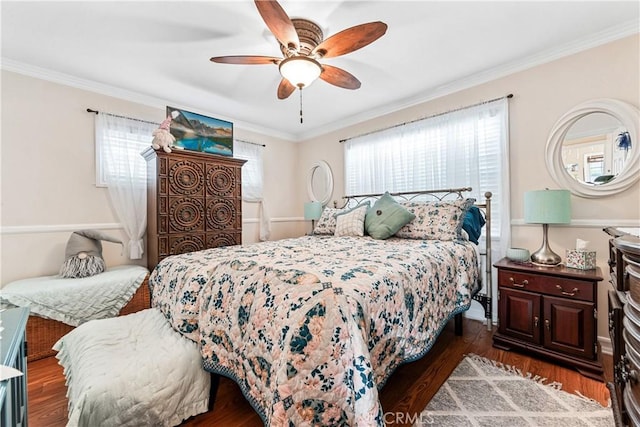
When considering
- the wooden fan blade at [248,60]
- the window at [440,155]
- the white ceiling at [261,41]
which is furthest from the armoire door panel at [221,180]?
the window at [440,155]

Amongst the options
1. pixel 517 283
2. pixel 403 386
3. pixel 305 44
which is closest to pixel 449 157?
pixel 517 283

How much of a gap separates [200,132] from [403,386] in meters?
3.30

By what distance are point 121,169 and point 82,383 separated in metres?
2.49

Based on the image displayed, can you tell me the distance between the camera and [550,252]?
7.21ft

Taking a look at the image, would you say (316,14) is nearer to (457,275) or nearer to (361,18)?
(361,18)

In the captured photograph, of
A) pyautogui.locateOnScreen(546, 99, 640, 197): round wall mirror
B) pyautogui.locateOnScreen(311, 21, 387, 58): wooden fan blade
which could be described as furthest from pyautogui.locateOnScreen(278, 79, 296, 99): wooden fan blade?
pyautogui.locateOnScreen(546, 99, 640, 197): round wall mirror

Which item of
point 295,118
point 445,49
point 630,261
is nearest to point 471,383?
point 630,261

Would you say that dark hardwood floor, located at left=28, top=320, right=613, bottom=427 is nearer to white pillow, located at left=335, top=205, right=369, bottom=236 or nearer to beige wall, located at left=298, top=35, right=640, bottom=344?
beige wall, located at left=298, top=35, right=640, bottom=344

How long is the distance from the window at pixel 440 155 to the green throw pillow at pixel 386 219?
2.19ft

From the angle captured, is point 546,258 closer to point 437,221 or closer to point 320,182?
point 437,221

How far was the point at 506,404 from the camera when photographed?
1.58 m

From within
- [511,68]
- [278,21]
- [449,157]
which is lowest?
[449,157]

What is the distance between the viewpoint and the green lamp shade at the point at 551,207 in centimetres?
207

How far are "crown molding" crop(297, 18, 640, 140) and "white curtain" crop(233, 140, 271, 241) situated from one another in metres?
1.58
